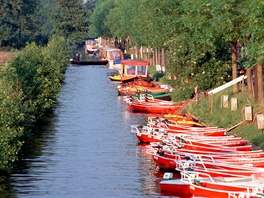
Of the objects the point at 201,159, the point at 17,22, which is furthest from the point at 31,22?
the point at 201,159

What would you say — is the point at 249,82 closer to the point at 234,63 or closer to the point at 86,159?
the point at 234,63

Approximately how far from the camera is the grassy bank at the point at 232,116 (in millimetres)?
43156

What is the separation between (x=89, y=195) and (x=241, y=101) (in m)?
17.3

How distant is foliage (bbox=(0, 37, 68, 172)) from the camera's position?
3625cm

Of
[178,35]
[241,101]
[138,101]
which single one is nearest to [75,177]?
[241,101]

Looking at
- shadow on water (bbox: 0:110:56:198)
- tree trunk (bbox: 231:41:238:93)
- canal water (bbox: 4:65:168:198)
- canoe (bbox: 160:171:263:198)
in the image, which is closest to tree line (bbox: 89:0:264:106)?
tree trunk (bbox: 231:41:238:93)

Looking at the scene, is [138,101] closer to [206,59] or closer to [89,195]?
[206,59]

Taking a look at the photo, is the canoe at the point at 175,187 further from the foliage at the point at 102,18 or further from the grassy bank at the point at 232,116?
the foliage at the point at 102,18

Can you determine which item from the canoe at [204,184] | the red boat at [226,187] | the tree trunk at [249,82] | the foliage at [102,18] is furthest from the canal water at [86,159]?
the foliage at [102,18]

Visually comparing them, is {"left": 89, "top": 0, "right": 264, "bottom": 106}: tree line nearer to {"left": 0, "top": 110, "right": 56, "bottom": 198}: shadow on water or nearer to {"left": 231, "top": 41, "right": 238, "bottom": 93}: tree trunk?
{"left": 231, "top": 41, "right": 238, "bottom": 93}: tree trunk

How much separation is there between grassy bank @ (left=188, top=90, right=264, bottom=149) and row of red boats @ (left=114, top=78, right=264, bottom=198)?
0.78 meters

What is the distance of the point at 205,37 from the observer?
46094 mm

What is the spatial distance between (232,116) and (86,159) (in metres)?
8.73

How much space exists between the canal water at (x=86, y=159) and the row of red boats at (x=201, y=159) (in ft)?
2.29
